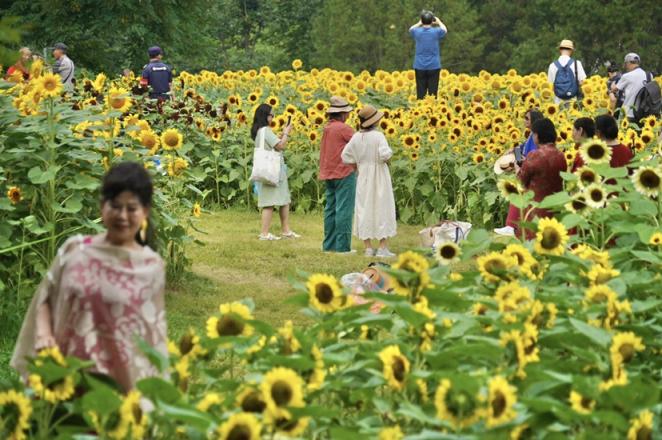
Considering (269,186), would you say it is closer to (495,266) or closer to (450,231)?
(450,231)

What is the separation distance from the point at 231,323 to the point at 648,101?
38.5 ft

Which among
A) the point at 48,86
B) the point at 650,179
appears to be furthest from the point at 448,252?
the point at 48,86

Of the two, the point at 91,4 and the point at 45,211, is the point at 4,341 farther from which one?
the point at 91,4

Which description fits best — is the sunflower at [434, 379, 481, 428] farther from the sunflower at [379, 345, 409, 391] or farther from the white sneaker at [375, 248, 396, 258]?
the white sneaker at [375, 248, 396, 258]

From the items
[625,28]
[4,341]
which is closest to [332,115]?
[4,341]

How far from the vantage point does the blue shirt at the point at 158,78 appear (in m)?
17.9

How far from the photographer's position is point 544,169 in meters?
9.88

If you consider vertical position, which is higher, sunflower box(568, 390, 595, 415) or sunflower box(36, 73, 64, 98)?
sunflower box(36, 73, 64, 98)

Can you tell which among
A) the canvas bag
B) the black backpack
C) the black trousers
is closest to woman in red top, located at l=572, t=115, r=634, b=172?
the canvas bag

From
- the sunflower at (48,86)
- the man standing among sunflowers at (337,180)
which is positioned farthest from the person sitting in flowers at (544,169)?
the sunflower at (48,86)

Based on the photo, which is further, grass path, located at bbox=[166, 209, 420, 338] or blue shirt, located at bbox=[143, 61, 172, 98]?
blue shirt, located at bbox=[143, 61, 172, 98]

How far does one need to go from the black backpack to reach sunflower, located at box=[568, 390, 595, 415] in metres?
11.8

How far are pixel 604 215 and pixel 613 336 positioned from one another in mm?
2276

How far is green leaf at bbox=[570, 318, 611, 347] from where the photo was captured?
15.8 ft
